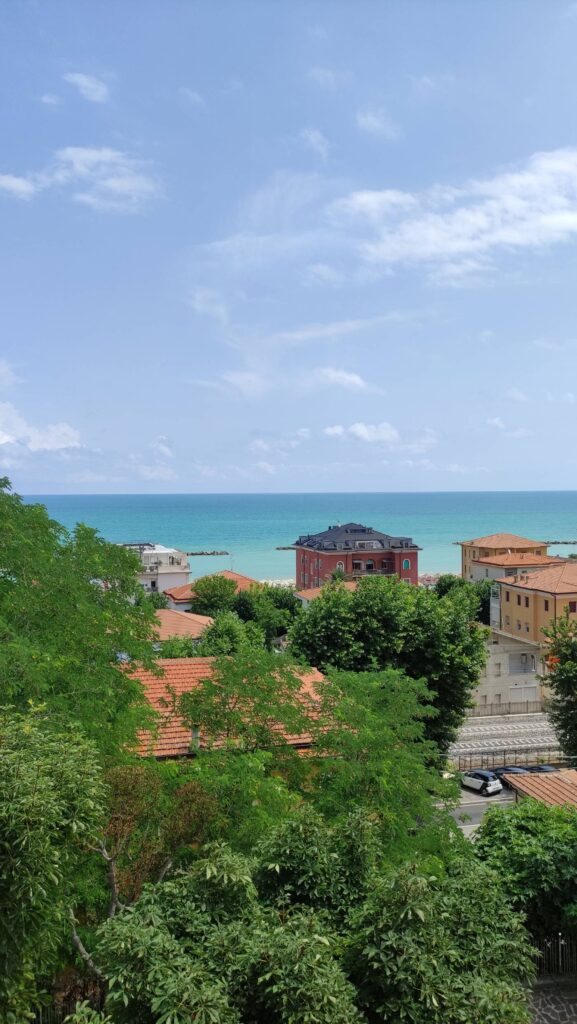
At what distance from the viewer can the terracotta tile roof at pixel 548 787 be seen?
17828mm

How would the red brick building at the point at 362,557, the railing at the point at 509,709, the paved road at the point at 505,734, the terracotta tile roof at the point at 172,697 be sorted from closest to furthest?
1. the terracotta tile roof at the point at 172,697
2. the paved road at the point at 505,734
3. the railing at the point at 509,709
4. the red brick building at the point at 362,557

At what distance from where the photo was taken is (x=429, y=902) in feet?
25.4

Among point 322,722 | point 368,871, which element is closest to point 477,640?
point 322,722

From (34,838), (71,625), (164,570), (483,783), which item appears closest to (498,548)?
(164,570)

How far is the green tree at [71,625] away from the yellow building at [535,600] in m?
47.9

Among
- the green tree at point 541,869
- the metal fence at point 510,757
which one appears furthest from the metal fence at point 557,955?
the metal fence at point 510,757

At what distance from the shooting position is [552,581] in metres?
58.7

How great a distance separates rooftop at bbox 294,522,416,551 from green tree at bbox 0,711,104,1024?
79.8m

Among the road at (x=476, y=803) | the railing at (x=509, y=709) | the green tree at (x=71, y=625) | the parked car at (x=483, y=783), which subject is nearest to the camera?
the green tree at (x=71, y=625)

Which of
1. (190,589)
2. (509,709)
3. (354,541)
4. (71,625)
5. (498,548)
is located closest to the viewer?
(71,625)

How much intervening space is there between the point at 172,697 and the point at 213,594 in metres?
53.3

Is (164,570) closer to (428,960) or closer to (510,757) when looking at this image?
(510,757)

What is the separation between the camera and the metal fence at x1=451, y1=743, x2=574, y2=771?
3462 centimetres

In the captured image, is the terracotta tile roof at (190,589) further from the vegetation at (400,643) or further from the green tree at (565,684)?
the green tree at (565,684)
